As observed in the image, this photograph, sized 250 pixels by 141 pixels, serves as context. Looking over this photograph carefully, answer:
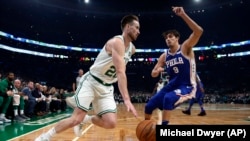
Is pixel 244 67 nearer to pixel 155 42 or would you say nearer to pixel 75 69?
pixel 155 42

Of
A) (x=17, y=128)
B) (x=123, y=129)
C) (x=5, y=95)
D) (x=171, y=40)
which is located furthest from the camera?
(x=5, y=95)

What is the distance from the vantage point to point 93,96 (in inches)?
163

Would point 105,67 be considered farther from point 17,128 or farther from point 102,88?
point 17,128

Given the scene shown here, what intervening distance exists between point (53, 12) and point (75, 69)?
37.4 ft

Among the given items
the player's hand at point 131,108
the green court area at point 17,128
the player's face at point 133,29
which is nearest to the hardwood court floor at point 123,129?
the green court area at point 17,128

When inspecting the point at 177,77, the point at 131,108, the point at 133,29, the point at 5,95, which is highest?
the point at 133,29

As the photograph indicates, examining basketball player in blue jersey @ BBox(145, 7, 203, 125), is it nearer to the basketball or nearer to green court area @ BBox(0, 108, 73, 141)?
the basketball

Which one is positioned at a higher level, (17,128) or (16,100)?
(16,100)

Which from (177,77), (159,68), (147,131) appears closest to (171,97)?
(177,77)

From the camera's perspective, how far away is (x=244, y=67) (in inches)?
1559

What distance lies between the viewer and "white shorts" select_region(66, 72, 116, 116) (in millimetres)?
4043

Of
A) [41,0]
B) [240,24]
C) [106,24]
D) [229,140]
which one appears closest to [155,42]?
[106,24]

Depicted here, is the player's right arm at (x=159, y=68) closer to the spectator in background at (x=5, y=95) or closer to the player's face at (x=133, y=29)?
the player's face at (x=133, y=29)

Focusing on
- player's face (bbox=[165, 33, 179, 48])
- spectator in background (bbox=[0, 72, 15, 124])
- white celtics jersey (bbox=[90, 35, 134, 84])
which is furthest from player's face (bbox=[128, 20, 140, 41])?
spectator in background (bbox=[0, 72, 15, 124])
